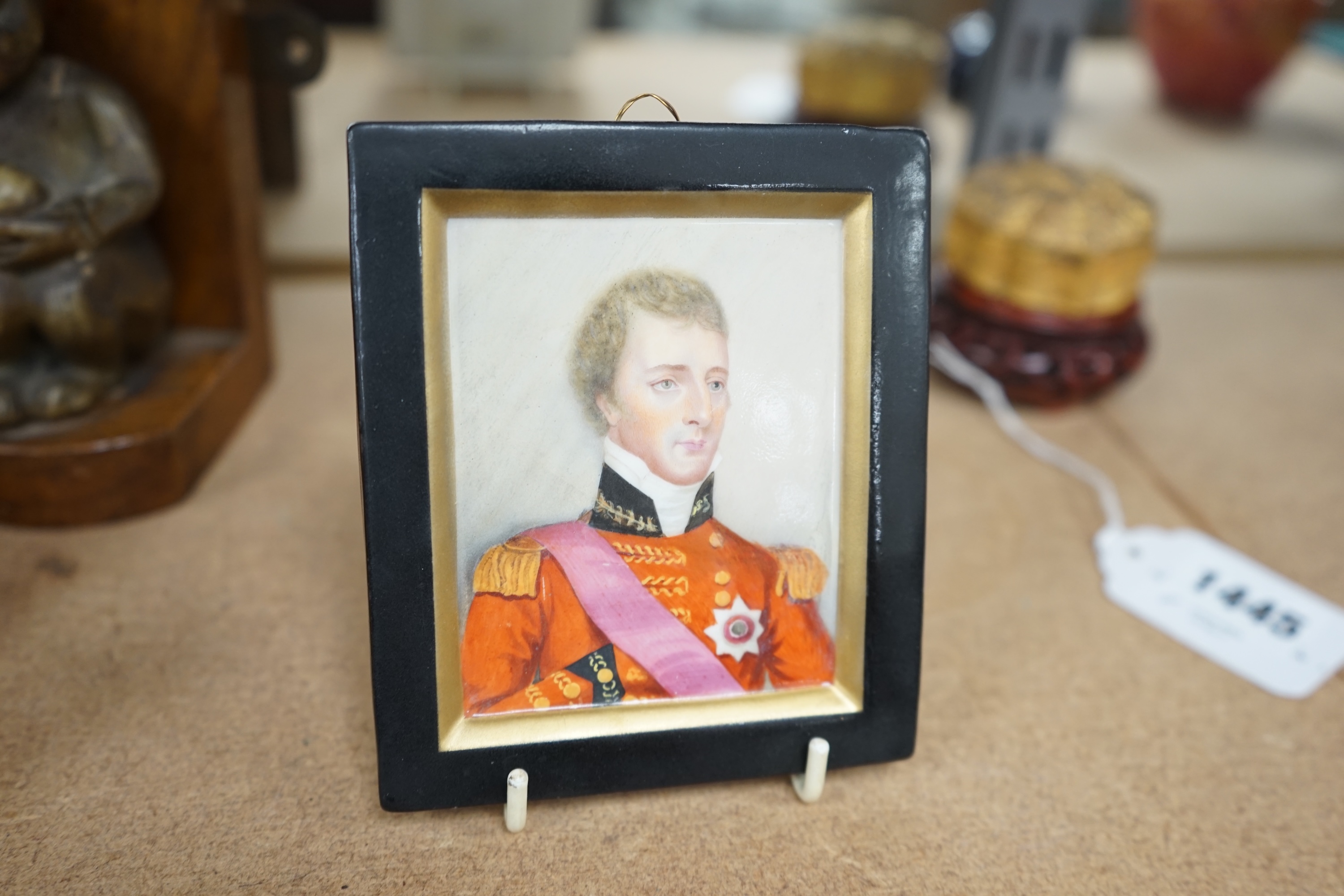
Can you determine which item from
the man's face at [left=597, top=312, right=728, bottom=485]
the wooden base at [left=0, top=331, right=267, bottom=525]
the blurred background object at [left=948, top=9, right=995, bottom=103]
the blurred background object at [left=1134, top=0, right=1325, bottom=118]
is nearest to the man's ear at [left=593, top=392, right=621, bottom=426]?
the man's face at [left=597, top=312, right=728, bottom=485]

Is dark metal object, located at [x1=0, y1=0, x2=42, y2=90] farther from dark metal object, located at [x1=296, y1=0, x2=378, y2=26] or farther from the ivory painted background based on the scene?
dark metal object, located at [x1=296, y1=0, x2=378, y2=26]

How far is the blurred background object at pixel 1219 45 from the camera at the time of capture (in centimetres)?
180

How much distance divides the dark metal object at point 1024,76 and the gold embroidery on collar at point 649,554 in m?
0.93

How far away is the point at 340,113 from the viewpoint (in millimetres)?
1585

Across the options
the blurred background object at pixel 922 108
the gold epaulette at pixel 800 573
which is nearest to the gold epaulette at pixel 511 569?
the gold epaulette at pixel 800 573

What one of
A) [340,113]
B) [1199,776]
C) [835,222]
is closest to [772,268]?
[835,222]

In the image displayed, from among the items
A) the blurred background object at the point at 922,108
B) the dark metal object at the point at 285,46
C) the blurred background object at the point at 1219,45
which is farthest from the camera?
the blurred background object at the point at 1219,45

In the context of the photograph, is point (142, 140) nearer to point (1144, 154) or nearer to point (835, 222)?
point (835, 222)

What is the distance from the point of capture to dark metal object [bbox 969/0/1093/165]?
4.07ft

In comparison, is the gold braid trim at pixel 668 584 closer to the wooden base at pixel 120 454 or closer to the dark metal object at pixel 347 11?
the wooden base at pixel 120 454

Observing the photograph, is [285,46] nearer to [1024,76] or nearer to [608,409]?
[608,409]

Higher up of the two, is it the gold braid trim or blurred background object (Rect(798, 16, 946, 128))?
blurred background object (Rect(798, 16, 946, 128))

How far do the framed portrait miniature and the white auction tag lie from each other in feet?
1.02

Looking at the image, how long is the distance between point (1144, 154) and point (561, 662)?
1.59 m
